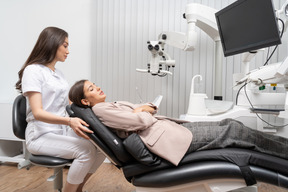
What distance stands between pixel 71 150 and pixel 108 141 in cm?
29

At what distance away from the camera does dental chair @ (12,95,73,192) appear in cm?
117

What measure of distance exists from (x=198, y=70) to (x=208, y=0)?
2.26 feet

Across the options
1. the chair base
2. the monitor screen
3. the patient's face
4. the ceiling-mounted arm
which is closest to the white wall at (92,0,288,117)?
the ceiling-mounted arm

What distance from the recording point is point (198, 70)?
7.56 ft

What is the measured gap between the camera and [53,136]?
1.28m

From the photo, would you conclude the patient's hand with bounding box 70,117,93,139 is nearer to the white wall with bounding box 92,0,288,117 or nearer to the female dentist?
the female dentist

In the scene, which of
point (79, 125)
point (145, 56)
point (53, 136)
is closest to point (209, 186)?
point (79, 125)

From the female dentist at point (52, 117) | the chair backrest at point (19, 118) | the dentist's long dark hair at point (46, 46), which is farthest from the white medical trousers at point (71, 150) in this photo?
the dentist's long dark hair at point (46, 46)

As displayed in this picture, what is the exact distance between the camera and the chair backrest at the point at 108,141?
104 cm

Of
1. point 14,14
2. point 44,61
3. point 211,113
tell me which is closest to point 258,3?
point 211,113

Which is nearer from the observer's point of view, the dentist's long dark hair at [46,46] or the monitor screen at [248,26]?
the monitor screen at [248,26]

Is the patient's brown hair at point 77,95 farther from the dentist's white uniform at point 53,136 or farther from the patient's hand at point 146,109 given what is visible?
the patient's hand at point 146,109

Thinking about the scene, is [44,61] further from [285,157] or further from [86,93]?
[285,157]

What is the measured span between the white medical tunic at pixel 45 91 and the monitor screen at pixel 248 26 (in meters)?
1.18
